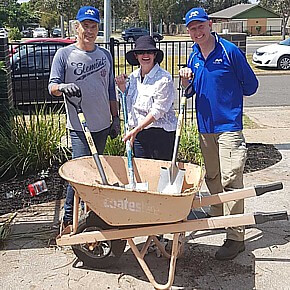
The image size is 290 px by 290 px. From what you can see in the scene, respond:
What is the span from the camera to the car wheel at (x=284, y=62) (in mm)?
19431

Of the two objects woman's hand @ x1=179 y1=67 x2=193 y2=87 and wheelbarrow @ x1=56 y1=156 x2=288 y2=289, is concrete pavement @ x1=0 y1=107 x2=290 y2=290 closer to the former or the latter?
wheelbarrow @ x1=56 y1=156 x2=288 y2=289

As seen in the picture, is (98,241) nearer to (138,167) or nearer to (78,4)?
(138,167)

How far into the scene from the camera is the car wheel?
19431 mm

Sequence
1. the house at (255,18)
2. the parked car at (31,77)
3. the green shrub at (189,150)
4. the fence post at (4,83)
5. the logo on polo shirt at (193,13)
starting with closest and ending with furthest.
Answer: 1. the logo on polo shirt at (193,13)
2. the fence post at (4,83)
3. the green shrub at (189,150)
4. the parked car at (31,77)
5. the house at (255,18)

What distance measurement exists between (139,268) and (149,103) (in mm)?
1329

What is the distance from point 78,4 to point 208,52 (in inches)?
1709

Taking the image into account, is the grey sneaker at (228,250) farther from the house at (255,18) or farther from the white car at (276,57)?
the house at (255,18)

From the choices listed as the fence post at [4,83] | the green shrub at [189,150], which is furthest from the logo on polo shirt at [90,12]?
the green shrub at [189,150]

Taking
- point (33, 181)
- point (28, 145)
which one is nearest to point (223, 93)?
point (33, 181)

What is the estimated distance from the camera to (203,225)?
3592 millimetres

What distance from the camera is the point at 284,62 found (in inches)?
768

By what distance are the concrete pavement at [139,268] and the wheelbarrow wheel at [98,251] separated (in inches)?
2.9

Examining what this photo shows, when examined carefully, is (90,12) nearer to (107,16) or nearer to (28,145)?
(28,145)

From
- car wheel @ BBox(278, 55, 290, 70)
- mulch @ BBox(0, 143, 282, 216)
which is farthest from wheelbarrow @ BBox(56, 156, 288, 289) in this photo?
car wheel @ BBox(278, 55, 290, 70)
